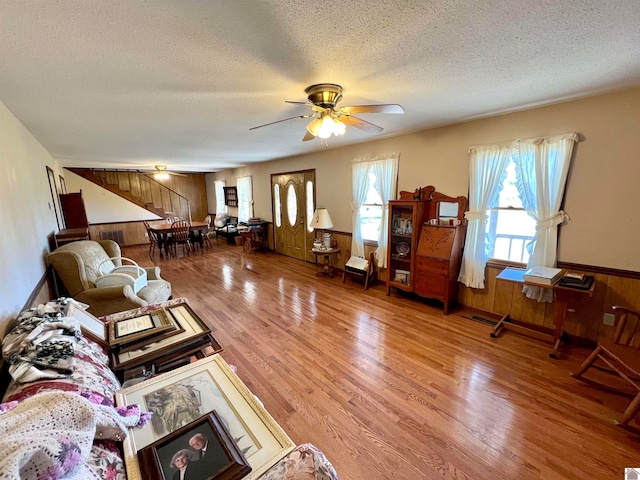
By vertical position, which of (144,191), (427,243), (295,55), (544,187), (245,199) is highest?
(295,55)

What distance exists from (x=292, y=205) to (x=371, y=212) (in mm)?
2260

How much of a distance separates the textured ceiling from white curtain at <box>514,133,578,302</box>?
16.2 inches

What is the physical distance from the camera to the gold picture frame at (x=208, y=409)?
86 cm

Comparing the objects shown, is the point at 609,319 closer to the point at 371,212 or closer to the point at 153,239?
the point at 371,212

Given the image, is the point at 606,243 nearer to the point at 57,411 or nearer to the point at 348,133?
the point at 348,133

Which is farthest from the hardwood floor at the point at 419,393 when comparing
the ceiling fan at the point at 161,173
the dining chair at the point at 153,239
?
the ceiling fan at the point at 161,173

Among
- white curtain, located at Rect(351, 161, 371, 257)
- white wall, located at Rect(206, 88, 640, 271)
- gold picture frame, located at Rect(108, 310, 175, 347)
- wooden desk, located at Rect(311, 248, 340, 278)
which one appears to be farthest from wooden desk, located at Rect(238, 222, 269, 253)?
gold picture frame, located at Rect(108, 310, 175, 347)

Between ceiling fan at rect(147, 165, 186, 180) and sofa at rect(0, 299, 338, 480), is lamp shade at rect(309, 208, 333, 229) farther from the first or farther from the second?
ceiling fan at rect(147, 165, 186, 180)

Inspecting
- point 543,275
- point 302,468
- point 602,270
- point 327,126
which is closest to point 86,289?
point 327,126

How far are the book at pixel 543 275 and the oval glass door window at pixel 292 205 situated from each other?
Result: 173 inches

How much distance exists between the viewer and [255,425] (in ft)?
3.15

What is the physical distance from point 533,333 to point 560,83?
7.65 ft

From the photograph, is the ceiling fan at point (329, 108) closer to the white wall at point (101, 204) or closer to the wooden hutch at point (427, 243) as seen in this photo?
the wooden hutch at point (427, 243)

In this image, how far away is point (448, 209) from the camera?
344 centimetres
